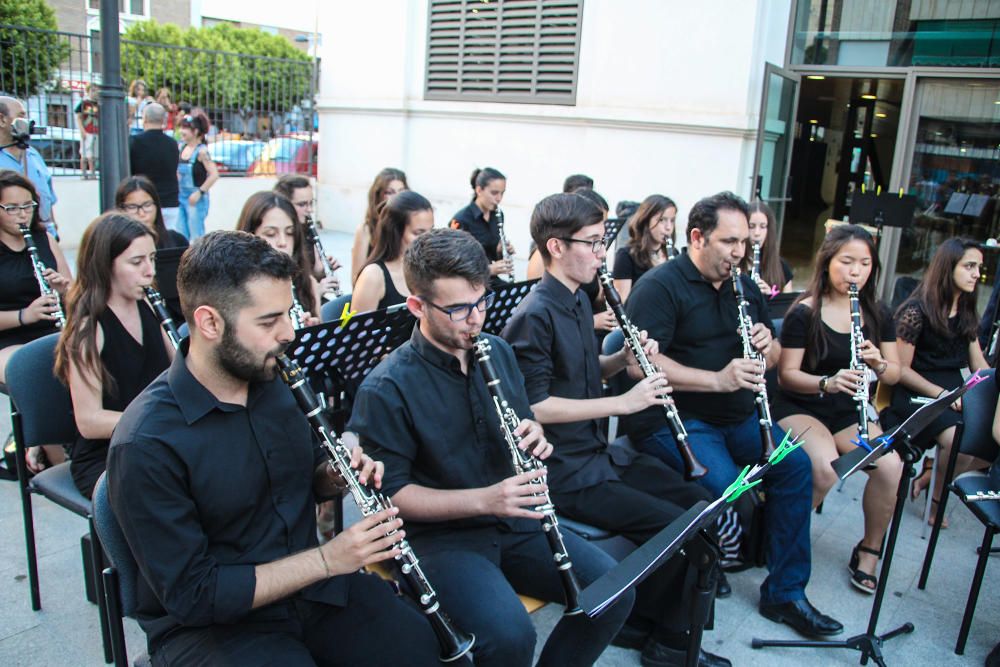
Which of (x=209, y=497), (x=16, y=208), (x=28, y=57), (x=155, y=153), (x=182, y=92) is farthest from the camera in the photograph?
(x=182, y=92)

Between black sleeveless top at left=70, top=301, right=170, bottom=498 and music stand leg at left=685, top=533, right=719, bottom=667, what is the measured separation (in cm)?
205

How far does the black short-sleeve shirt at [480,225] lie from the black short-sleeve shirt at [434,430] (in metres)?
3.77

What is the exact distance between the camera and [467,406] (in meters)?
2.55

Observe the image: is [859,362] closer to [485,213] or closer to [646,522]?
[646,522]

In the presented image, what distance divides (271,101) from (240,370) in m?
10.3

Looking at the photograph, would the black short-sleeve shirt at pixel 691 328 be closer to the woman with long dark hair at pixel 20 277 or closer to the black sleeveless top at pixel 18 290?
the woman with long dark hair at pixel 20 277

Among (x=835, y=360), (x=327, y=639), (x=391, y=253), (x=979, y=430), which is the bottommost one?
(x=327, y=639)

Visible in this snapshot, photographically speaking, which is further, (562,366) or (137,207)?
(137,207)

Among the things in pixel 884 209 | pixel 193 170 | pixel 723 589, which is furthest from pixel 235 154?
pixel 723 589

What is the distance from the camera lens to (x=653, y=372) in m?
3.18

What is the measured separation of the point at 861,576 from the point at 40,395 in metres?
3.58

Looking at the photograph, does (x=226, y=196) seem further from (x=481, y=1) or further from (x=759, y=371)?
(x=759, y=371)

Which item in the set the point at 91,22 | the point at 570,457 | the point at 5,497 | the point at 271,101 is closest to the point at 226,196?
the point at 271,101

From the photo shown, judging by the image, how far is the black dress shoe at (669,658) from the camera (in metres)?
2.96
